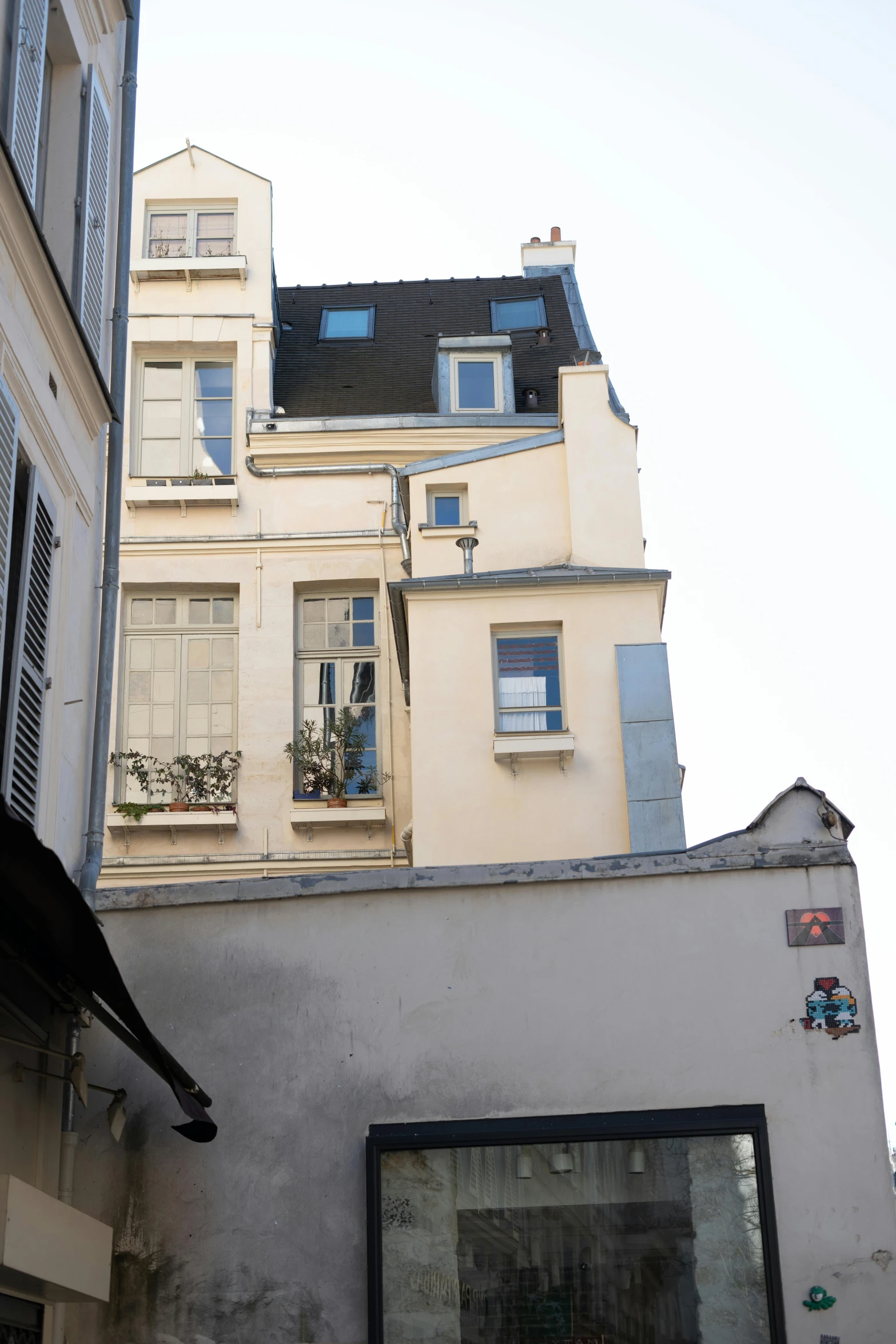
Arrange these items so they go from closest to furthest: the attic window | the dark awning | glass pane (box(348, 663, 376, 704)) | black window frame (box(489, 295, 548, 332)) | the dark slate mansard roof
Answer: the dark awning < glass pane (box(348, 663, 376, 704)) < the dark slate mansard roof < the attic window < black window frame (box(489, 295, 548, 332))

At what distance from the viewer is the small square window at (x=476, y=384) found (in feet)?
63.3

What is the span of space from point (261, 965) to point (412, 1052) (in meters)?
0.84

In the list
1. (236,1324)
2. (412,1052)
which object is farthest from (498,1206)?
(236,1324)

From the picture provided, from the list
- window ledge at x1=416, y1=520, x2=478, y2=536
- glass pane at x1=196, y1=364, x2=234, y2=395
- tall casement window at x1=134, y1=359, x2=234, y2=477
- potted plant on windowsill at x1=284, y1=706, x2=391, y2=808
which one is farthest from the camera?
glass pane at x1=196, y1=364, x2=234, y2=395

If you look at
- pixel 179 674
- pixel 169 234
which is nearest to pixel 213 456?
pixel 179 674

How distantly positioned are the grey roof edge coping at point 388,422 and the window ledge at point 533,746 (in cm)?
520

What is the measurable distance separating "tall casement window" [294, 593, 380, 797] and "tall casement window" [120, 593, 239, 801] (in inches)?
31.0

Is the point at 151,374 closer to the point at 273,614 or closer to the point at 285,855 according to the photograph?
the point at 273,614

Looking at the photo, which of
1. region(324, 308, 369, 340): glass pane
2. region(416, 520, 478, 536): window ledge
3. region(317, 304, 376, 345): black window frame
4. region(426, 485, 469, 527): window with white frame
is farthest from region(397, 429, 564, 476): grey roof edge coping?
region(324, 308, 369, 340): glass pane

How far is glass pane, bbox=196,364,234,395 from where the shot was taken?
19.2 metres

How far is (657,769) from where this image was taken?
1480cm

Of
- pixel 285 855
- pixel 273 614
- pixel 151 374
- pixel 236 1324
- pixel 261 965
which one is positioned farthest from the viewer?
pixel 151 374

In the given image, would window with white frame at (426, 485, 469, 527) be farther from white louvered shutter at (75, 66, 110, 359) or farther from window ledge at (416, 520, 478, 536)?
white louvered shutter at (75, 66, 110, 359)

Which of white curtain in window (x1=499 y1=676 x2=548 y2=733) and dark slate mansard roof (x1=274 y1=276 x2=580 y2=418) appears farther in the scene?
dark slate mansard roof (x1=274 y1=276 x2=580 y2=418)
